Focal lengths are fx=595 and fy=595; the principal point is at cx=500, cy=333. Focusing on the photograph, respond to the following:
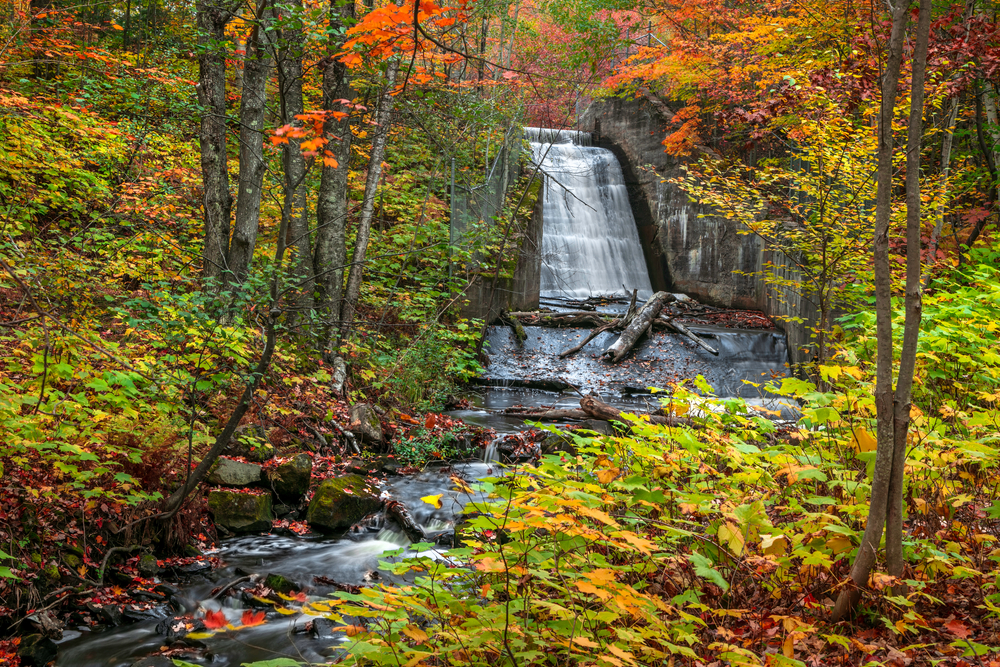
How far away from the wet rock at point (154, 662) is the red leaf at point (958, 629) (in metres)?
3.88

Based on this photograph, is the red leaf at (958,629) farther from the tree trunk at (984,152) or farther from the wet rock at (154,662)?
the tree trunk at (984,152)

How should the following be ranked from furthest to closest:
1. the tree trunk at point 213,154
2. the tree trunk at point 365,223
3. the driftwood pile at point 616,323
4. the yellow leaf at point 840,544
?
the driftwood pile at point 616,323 → the tree trunk at point 365,223 → the tree trunk at point 213,154 → the yellow leaf at point 840,544

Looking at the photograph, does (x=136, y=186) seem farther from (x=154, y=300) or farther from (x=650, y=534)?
(x=650, y=534)

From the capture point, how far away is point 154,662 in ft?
A: 11.5

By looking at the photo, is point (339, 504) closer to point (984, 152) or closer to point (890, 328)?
point (890, 328)

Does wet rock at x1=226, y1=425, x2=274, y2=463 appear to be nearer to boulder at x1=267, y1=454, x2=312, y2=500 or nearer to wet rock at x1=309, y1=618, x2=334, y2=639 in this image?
boulder at x1=267, y1=454, x2=312, y2=500

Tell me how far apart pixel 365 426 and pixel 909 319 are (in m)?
6.19

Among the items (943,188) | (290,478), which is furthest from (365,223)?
(943,188)

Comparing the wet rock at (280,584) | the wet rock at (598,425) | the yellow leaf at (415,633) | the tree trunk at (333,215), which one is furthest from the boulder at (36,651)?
the wet rock at (598,425)

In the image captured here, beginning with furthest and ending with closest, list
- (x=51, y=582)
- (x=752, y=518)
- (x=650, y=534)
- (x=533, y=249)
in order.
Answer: (x=533, y=249) → (x=51, y=582) → (x=650, y=534) → (x=752, y=518)

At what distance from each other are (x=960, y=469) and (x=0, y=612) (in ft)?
17.6

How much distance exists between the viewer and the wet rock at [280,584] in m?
4.33

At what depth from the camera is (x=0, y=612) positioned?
3.27m

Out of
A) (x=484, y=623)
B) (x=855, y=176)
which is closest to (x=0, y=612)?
(x=484, y=623)
